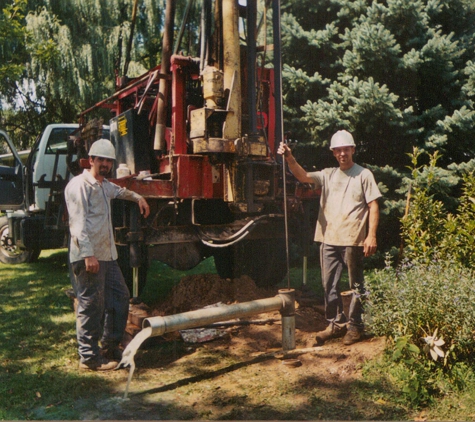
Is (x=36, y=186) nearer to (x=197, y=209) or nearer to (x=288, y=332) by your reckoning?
Answer: (x=197, y=209)

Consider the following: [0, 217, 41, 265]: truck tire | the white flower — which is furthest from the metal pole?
[0, 217, 41, 265]: truck tire

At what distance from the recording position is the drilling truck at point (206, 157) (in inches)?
205

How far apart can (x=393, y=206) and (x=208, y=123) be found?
338 cm

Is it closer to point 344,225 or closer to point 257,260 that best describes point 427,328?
point 344,225

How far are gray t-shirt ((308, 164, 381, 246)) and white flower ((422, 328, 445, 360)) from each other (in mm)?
1046

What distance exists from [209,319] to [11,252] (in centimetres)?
775

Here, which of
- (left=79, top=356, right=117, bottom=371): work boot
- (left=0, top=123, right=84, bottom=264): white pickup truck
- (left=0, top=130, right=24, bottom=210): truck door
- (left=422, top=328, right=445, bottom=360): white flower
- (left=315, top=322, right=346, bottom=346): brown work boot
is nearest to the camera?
(left=422, top=328, right=445, bottom=360): white flower

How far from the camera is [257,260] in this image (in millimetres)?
6973

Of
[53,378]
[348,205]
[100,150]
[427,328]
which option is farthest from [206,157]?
[427,328]

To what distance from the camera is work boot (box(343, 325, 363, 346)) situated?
4.54 m

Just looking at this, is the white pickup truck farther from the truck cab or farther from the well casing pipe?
the well casing pipe

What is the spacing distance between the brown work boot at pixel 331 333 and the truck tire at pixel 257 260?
85.9 inches

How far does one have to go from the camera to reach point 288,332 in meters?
4.43

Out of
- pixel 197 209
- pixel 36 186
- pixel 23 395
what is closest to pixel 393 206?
pixel 197 209
